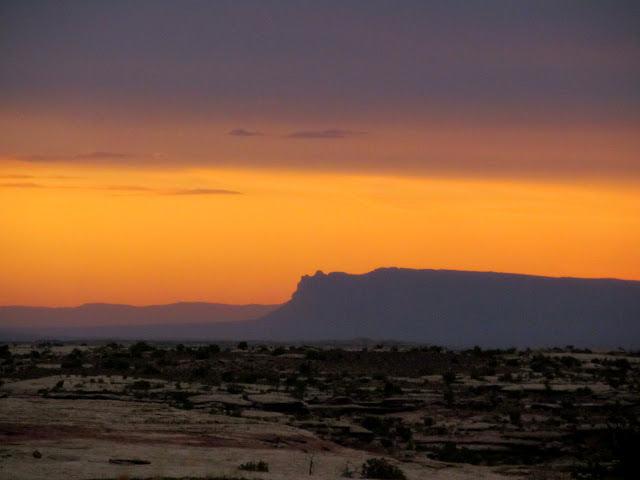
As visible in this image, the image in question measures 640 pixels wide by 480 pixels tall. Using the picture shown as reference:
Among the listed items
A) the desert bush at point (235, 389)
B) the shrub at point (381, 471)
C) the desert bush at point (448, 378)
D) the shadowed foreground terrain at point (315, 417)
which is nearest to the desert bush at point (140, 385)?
the shadowed foreground terrain at point (315, 417)

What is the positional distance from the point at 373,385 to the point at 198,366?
12313mm

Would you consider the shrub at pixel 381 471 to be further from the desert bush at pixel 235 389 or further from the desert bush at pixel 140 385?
the desert bush at pixel 140 385

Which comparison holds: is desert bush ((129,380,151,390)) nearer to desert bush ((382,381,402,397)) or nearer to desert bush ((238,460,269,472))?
desert bush ((382,381,402,397))

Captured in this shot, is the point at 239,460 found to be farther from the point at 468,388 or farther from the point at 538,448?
the point at 468,388

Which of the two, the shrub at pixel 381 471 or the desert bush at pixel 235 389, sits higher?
the desert bush at pixel 235 389

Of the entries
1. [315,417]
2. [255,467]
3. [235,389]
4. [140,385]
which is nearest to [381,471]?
[255,467]

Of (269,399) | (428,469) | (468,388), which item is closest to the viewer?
(428,469)

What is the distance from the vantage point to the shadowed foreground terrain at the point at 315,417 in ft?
83.1

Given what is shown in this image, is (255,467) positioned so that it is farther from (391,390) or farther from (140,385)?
(391,390)

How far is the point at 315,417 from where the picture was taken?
39.1m

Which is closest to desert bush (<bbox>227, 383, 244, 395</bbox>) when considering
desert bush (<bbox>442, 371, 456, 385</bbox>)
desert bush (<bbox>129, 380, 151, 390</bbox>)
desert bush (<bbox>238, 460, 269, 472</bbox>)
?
desert bush (<bbox>129, 380, 151, 390</bbox>)

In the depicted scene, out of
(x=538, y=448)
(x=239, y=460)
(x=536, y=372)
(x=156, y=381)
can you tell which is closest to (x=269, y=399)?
(x=156, y=381)

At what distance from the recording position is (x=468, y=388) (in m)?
47.4

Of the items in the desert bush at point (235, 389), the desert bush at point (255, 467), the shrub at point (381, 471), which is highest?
the desert bush at point (235, 389)
